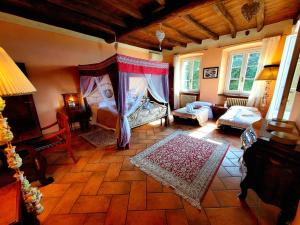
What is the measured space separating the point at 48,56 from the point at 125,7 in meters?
2.23

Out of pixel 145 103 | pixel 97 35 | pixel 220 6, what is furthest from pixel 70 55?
pixel 220 6

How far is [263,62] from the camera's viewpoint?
3518mm

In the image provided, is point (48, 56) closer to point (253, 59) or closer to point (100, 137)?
point (100, 137)

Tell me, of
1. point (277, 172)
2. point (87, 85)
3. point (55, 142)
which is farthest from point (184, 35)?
point (55, 142)

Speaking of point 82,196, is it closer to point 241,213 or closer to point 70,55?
point 241,213

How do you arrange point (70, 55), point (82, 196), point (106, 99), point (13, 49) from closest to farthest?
point (82, 196) → point (13, 49) → point (70, 55) → point (106, 99)

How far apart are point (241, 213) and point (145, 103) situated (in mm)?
2785

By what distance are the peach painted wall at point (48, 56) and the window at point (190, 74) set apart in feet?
11.3

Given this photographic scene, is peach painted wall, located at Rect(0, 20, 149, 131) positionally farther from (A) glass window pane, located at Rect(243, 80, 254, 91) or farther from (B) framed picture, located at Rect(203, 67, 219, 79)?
(A) glass window pane, located at Rect(243, 80, 254, 91)

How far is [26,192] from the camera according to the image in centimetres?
112

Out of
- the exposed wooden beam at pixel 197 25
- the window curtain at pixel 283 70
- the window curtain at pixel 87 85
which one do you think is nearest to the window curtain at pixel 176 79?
the exposed wooden beam at pixel 197 25

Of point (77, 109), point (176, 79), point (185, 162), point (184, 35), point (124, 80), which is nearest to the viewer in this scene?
point (185, 162)

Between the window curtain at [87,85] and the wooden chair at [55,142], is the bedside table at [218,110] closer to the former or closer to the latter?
the window curtain at [87,85]

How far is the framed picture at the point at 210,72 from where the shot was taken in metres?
4.52
